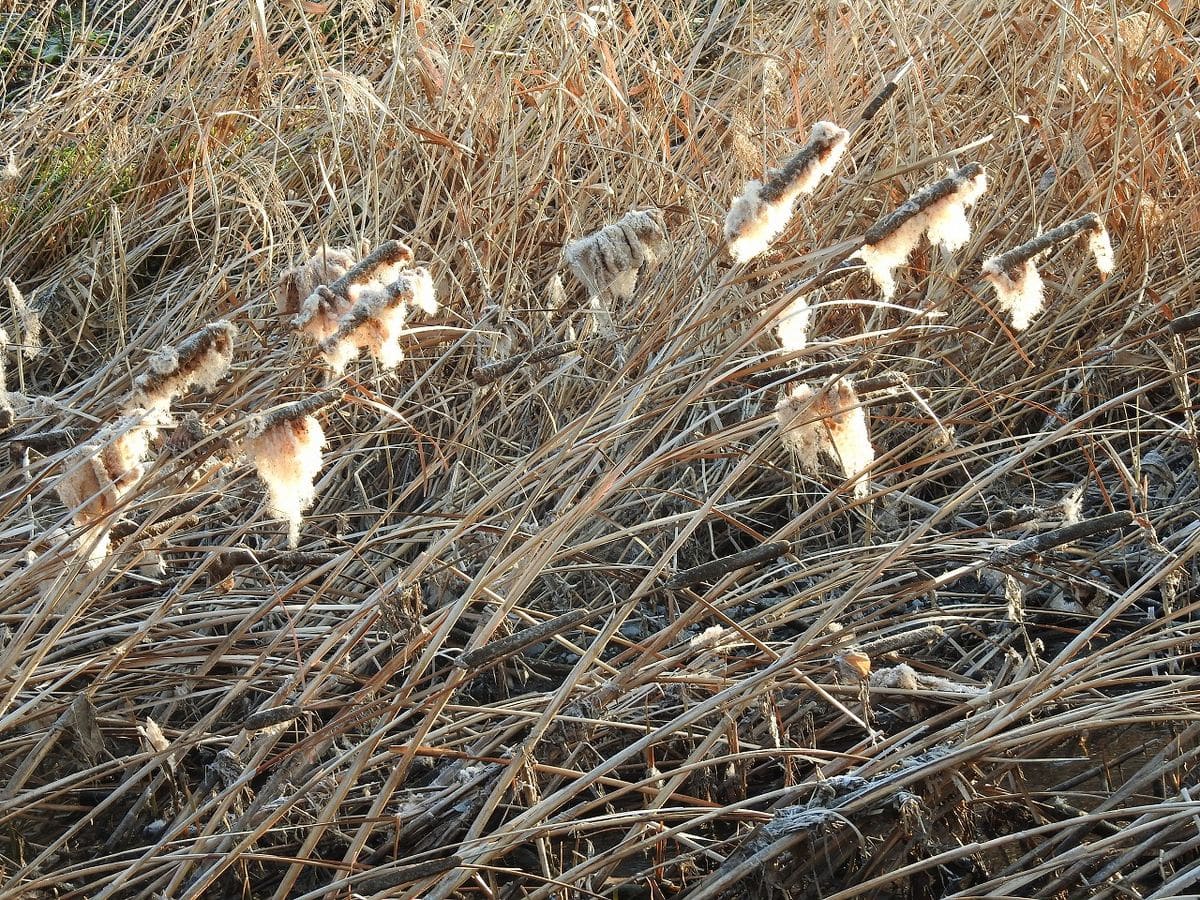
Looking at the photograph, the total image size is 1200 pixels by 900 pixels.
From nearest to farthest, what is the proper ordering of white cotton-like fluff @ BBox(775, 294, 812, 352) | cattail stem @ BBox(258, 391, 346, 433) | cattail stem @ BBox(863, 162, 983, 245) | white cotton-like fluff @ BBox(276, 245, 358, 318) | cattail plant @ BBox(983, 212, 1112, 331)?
cattail stem @ BBox(258, 391, 346, 433), cattail stem @ BBox(863, 162, 983, 245), cattail plant @ BBox(983, 212, 1112, 331), white cotton-like fluff @ BBox(775, 294, 812, 352), white cotton-like fluff @ BBox(276, 245, 358, 318)

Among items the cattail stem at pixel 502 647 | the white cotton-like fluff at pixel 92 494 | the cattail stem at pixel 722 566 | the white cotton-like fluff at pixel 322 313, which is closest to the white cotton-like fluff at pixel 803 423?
the cattail stem at pixel 722 566

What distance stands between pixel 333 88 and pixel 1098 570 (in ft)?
6.67

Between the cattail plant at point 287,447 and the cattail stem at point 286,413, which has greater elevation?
the cattail stem at point 286,413

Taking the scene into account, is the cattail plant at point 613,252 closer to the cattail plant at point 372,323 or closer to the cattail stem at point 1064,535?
the cattail plant at point 372,323

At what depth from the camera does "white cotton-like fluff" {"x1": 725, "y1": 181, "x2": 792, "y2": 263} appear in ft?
4.32

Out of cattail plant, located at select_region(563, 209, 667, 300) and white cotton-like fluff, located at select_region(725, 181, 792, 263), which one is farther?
cattail plant, located at select_region(563, 209, 667, 300)

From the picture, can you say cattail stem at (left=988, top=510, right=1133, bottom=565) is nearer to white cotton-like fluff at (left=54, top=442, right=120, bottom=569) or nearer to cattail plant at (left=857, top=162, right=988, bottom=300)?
cattail plant at (left=857, top=162, right=988, bottom=300)

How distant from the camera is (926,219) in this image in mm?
→ 1290

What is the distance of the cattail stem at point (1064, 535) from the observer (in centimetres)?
132

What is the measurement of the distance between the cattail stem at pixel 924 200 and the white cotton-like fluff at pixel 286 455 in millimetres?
594

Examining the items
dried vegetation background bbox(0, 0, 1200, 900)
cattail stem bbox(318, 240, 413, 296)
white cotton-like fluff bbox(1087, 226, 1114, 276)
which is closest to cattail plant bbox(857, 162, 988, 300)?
dried vegetation background bbox(0, 0, 1200, 900)

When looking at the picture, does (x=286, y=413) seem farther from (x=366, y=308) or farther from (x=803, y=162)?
(x=803, y=162)

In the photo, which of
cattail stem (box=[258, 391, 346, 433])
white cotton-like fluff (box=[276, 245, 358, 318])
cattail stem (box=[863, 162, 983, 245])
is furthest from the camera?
white cotton-like fluff (box=[276, 245, 358, 318])

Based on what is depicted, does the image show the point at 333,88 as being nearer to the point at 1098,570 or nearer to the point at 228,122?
the point at 228,122
